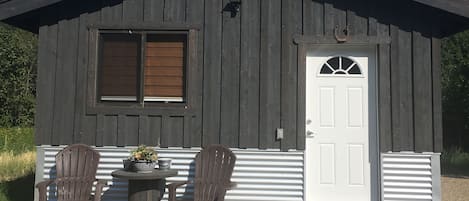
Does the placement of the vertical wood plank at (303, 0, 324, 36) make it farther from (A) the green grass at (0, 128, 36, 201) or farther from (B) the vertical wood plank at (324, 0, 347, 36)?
(A) the green grass at (0, 128, 36, 201)

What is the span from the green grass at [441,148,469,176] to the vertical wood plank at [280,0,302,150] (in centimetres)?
700

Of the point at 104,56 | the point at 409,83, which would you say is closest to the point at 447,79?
the point at 409,83

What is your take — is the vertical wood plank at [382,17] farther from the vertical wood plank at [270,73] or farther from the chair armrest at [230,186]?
the chair armrest at [230,186]

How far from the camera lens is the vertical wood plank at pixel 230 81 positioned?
5.50 m

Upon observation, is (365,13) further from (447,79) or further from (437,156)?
(447,79)

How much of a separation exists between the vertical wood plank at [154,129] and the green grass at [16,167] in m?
1.99

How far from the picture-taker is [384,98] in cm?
543

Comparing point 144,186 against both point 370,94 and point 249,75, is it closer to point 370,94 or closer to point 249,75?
point 249,75

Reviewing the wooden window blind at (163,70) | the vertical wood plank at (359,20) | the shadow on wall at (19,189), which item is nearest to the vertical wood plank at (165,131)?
the wooden window blind at (163,70)

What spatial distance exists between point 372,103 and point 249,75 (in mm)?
1523

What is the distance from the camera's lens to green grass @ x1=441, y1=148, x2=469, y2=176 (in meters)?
11.2

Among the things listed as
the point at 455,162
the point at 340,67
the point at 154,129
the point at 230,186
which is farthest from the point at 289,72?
the point at 455,162

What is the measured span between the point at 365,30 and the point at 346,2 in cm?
41

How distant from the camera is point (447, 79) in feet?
44.9
